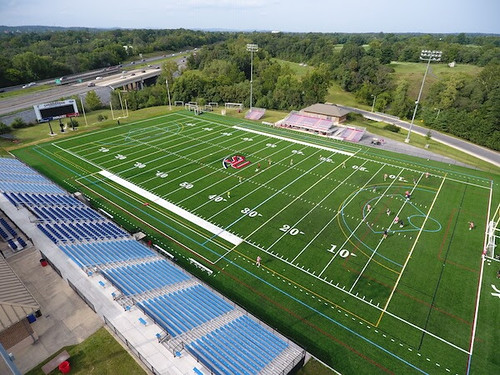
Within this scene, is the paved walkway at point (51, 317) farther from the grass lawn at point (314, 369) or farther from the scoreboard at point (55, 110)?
the scoreboard at point (55, 110)

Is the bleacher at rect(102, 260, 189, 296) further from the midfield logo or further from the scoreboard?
the scoreboard

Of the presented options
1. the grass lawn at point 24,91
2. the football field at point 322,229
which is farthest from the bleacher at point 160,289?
the grass lawn at point 24,91

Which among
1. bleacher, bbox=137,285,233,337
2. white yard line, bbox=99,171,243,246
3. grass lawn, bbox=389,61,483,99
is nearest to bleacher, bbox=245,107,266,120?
white yard line, bbox=99,171,243,246

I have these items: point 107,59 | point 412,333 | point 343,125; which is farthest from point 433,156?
point 107,59

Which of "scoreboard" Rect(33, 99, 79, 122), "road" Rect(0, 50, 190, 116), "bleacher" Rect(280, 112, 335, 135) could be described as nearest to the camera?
"scoreboard" Rect(33, 99, 79, 122)

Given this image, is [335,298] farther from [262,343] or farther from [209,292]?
[209,292]

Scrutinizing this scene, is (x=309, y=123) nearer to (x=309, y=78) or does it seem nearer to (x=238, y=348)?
(x=309, y=78)
